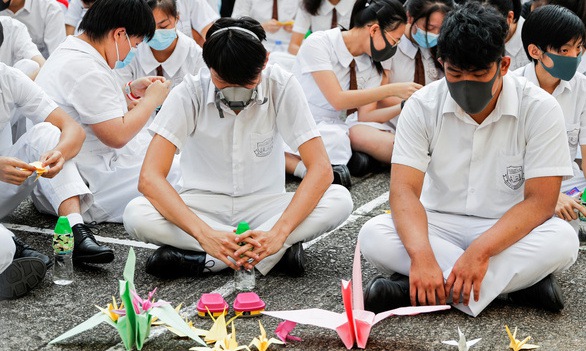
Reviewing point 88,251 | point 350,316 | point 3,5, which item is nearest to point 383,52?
point 3,5

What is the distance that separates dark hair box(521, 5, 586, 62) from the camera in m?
4.95

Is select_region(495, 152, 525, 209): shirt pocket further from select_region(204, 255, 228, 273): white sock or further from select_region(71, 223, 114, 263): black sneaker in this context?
select_region(71, 223, 114, 263): black sneaker

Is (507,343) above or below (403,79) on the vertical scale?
above

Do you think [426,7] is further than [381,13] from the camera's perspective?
Yes

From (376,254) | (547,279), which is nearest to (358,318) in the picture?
(376,254)

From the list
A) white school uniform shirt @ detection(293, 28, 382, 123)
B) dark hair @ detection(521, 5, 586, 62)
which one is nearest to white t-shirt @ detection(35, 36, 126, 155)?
white school uniform shirt @ detection(293, 28, 382, 123)

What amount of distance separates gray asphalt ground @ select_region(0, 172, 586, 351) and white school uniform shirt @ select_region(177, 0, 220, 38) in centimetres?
316

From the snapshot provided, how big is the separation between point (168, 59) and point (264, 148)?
1.79m

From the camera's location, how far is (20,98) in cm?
467

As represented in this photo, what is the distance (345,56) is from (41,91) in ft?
7.86

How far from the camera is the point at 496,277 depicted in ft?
12.7

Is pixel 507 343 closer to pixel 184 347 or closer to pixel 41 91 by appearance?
pixel 184 347

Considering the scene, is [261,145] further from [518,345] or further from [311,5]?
[311,5]

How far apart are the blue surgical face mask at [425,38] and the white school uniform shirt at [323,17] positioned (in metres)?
1.17
